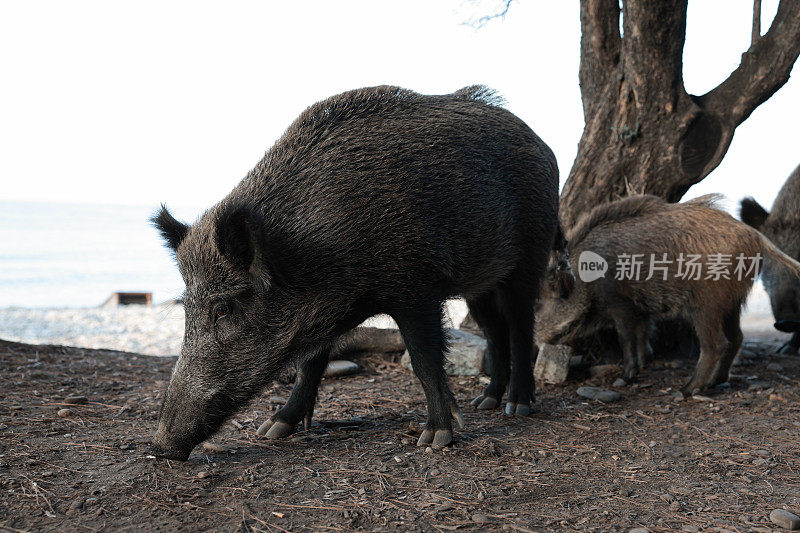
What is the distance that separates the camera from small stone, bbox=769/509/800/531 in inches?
106

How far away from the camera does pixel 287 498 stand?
293 centimetres

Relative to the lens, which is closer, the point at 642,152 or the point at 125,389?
the point at 125,389

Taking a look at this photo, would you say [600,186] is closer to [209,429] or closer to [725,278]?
[725,278]

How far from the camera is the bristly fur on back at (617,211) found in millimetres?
5945

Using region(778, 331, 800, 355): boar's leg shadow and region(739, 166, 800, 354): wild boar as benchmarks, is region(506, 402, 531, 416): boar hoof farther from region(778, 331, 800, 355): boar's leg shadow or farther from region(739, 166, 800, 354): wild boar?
region(778, 331, 800, 355): boar's leg shadow

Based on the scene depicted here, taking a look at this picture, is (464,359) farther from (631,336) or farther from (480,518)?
(480,518)

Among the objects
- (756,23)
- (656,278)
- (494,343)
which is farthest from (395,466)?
(756,23)

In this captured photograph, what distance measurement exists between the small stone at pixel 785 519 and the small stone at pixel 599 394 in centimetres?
224

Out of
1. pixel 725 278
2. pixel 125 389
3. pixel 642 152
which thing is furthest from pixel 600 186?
pixel 125 389

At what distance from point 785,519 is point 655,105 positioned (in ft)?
15.8

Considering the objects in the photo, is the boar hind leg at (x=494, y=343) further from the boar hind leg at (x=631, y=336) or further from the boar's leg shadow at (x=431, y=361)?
the boar hind leg at (x=631, y=336)

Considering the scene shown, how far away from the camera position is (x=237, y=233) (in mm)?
3102

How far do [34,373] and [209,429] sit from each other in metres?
2.58

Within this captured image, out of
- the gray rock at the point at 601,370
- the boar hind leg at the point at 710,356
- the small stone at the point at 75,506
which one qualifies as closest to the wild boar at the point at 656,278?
the boar hind leg at the point at 710,356
